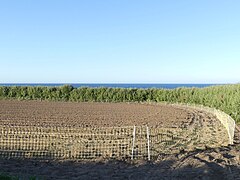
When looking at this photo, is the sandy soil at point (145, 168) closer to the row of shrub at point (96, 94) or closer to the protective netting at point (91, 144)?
the protective netting at point (91, 144)

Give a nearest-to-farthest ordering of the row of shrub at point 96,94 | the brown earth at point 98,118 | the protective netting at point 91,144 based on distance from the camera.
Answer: the protective netting at point 91,144, the brown earth at point 98,118, the row of shrub at point 96,94

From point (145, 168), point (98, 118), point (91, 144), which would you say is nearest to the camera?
point (145, 168)

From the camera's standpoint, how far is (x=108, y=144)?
13.5 meters

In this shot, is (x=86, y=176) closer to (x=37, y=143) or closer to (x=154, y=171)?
(x=154, y=171)

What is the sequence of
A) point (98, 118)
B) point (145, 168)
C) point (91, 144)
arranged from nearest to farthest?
1. point (145, 168)
2. point (91, 144)
3. point (98, 118)

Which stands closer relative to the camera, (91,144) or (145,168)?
(145,168)

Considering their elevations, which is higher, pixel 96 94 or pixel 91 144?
pixel 96 94

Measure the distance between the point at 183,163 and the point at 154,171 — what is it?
0.77 m

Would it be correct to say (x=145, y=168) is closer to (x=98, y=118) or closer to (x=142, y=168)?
(x=142, y=168)

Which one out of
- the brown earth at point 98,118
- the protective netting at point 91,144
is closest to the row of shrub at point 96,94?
the brown earth at point 98,118

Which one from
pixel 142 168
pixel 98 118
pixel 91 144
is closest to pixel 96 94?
pixel 98 118

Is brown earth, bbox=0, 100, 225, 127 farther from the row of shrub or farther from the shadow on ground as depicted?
the row of shrub

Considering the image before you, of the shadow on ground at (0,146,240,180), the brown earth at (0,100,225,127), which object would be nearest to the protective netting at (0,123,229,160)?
the shadow on ground at (0,146,240,180)

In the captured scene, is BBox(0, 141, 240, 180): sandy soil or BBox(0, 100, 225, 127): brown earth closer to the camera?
BBox(0, 141, 240, 180): sandy soil
